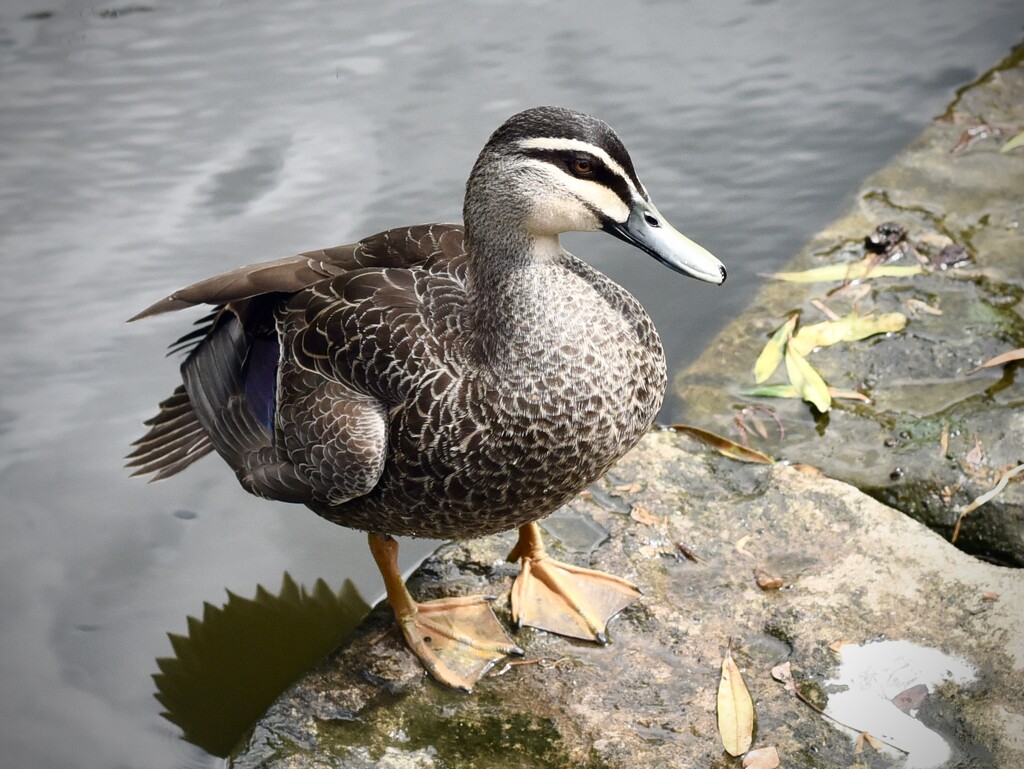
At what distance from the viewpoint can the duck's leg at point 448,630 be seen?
3.67 m

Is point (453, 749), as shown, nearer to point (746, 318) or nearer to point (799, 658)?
point (799, 658)

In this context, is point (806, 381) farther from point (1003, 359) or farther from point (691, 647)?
point (691, 647)

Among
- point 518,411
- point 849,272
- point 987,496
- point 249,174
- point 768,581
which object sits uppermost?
point 518,411

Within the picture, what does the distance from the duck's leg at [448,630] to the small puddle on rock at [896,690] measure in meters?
1.05

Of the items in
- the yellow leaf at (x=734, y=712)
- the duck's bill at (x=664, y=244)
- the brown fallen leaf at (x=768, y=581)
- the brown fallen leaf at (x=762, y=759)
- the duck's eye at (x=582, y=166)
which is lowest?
the brown fallen leaf at (x=762, y=759)

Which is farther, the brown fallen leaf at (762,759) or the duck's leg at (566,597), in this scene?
the duck's leg at (566,597)

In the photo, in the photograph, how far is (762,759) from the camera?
328cm

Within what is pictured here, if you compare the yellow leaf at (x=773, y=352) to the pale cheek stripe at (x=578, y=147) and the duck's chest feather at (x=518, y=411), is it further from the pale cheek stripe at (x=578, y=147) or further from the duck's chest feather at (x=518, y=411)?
the pale cheek stripe at (x=578, y=147)

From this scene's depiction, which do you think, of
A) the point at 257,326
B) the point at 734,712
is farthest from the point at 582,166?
the point at 734,712

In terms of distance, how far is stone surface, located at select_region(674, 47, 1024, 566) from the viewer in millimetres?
4184

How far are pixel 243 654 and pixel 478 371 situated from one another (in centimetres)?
174

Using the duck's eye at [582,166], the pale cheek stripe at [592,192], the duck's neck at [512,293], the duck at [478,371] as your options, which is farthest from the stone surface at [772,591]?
the duck's eye at [582,166]

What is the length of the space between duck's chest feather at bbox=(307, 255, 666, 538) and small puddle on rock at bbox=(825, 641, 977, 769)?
1004 millimetres

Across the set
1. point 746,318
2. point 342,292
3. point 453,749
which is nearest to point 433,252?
point 342,292
